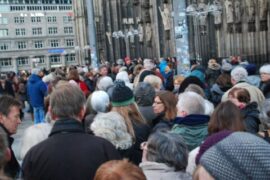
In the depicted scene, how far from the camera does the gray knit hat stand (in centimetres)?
201

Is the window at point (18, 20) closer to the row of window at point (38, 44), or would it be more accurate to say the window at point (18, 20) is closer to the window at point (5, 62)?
the row of window at point (38, 44)

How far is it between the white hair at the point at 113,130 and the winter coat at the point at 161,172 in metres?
1.04

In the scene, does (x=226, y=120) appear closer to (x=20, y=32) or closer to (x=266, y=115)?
(x=266, y=115)

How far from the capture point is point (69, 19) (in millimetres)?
107062

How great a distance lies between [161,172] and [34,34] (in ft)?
333

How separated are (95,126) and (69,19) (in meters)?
104

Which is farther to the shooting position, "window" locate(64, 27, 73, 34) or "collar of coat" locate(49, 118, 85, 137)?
"window" locate(64, 27, 73, 34)

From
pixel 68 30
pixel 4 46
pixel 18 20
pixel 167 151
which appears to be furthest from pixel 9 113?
pixel 68 30

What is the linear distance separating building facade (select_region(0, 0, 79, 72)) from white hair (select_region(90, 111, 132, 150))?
311 feet

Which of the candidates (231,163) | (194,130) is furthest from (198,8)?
(231,163)

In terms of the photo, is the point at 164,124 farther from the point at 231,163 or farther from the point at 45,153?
the point at 231,163

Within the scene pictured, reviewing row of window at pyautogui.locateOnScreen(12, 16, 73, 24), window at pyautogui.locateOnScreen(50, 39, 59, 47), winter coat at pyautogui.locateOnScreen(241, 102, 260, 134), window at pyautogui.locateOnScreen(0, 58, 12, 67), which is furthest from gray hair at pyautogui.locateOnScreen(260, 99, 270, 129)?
window at pyautogui.locateOnScreen(50, 39, 59, 47)

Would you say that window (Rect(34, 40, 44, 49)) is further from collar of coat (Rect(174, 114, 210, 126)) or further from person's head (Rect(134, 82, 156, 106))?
collar of coat (Rect(174, 114, 210, 126))

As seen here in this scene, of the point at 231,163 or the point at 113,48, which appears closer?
the point at 231,163
